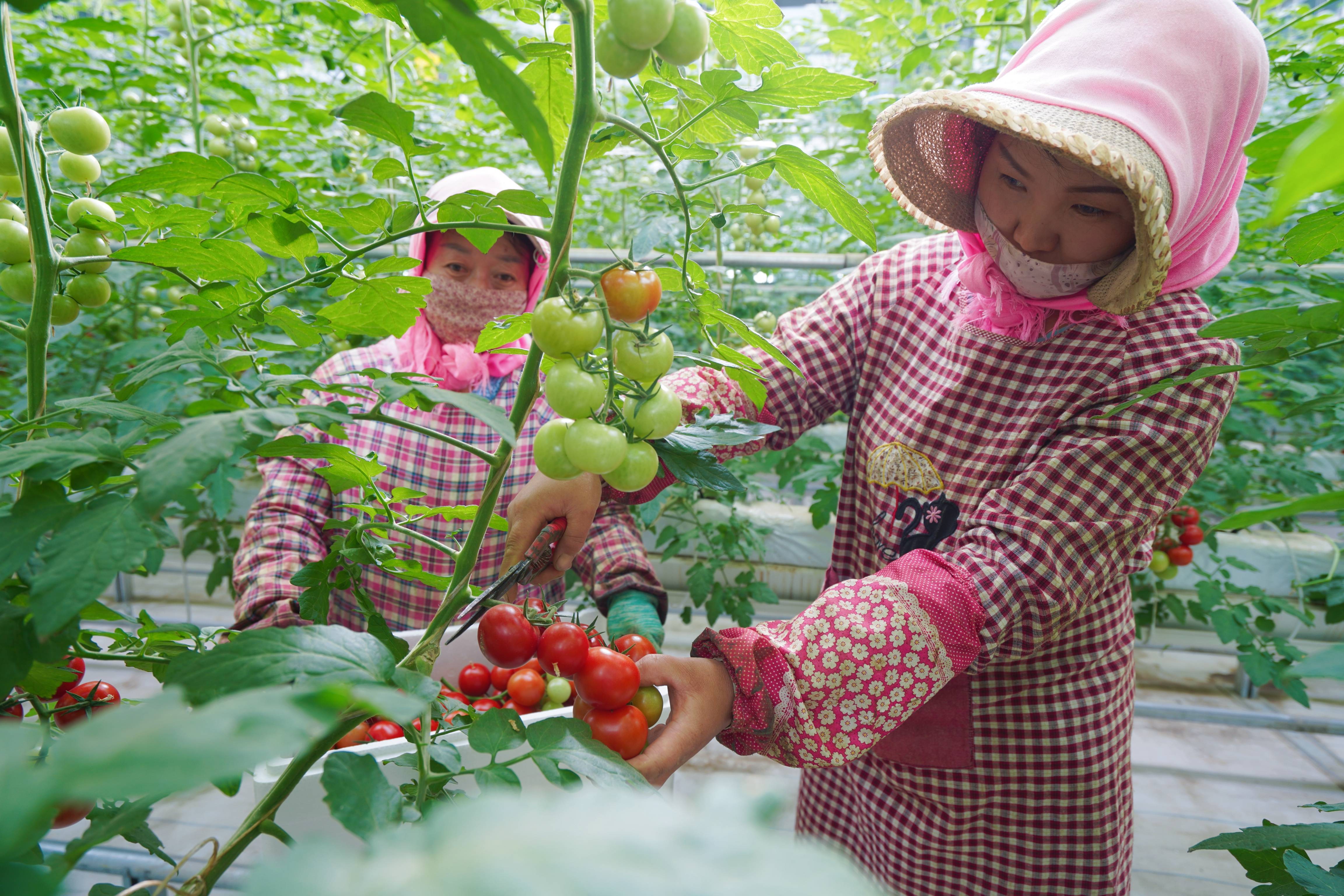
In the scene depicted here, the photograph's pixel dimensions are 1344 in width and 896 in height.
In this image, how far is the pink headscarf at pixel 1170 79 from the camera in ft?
2.71

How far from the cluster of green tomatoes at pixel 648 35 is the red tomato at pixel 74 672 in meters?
0.57

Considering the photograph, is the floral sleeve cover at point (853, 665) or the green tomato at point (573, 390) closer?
the green tomato at point (573, 390)

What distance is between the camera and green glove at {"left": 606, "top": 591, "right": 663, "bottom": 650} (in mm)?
1323

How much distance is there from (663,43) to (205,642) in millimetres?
583

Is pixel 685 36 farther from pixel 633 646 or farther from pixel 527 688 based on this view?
pixel 527 688

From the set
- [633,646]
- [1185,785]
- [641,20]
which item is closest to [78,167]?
[641,20]

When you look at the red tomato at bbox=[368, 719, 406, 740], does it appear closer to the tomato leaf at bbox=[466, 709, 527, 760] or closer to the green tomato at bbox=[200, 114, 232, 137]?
the tomato leaf at bbox=[466, 709, 527, 760]

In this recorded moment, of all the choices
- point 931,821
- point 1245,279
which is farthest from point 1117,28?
point 1245,279

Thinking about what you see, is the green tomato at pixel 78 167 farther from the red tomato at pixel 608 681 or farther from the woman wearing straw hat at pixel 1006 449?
the red tomato at pixel 608 681

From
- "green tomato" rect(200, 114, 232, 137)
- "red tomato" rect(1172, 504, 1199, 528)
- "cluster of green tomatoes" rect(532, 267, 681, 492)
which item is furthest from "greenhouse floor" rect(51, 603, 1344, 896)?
"green tomato" rect(200, 114, 232, 137)

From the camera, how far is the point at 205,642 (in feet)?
2.07

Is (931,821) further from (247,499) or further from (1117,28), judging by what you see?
(247,499)

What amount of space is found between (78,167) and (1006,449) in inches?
41.4

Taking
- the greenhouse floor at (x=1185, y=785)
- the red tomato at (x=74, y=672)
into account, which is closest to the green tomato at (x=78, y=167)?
the red tomato at (x=74, y=672)
